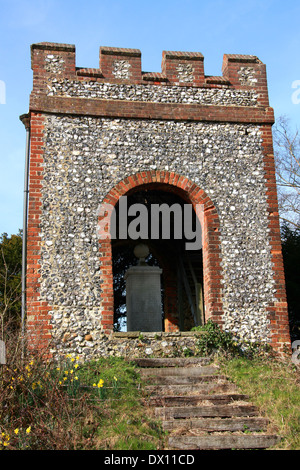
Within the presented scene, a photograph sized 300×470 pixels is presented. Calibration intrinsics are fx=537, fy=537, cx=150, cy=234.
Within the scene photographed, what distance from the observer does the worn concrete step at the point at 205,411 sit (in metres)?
7.06

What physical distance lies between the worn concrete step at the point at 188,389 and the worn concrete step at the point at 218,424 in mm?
967

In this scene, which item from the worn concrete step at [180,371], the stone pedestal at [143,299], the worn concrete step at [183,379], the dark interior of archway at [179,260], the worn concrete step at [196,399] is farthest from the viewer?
the dark interior of archway at [179,260]

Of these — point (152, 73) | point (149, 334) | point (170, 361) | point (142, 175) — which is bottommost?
point (170, 361)

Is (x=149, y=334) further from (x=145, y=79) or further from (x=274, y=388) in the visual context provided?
(x=145, y=79)

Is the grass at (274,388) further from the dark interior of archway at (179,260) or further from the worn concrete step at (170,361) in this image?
the dark interior of archway at (179,260)

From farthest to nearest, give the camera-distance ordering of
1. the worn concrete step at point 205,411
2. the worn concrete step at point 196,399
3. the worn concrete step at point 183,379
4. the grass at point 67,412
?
the worn concrete step at point 183,379
the worn concrete step at point 196,399
the worn concrete step at point 205,411
the grass at point 67,412

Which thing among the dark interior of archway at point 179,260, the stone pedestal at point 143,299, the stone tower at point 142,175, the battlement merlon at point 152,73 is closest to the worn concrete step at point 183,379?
the stone tower at point 142,175

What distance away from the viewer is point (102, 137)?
10367mm

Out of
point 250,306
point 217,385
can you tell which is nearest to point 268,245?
point 250,306

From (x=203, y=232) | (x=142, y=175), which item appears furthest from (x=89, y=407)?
(x=142, y=175)

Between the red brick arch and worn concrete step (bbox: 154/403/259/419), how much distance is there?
2.69 metres

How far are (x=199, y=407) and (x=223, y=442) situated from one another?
876mm

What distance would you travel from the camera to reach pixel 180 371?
8.74m
